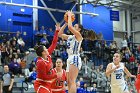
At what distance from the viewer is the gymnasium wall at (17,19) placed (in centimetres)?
2270

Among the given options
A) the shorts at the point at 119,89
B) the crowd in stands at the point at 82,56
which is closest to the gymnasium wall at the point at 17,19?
the crowd in stands at the point at 82,56

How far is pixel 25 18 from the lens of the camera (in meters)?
23.8

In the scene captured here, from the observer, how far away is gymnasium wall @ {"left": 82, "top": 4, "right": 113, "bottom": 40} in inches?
1091

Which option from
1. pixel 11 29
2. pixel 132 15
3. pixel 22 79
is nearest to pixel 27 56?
pixel 22 79

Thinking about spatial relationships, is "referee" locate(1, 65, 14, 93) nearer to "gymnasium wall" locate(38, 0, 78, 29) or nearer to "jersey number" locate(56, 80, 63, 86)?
"jersey number" locate(56, 80, 63, 86)

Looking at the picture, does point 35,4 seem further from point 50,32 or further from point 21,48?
point 21,48

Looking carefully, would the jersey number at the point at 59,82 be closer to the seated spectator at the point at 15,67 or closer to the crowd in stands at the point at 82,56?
the crowd in stands at the point at 82,56

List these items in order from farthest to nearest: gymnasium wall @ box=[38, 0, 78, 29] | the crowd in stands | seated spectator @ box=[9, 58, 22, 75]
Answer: gymnasium wall @ box=[38, 0, 78, 29] < the crowd in stands < seated spectator @ box=[9, 58, 22, 75]

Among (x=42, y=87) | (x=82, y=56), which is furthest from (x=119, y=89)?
(x=82, y=56)

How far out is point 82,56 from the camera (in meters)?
21.8

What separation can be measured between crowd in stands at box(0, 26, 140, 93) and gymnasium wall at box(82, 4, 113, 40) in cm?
107

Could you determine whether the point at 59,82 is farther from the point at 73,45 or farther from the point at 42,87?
the point at 73,45

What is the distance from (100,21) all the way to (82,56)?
7.61m

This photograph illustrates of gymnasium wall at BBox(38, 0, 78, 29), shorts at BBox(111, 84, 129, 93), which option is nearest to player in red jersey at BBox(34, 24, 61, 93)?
shorts at BBox(111, 84, 129, 93)
